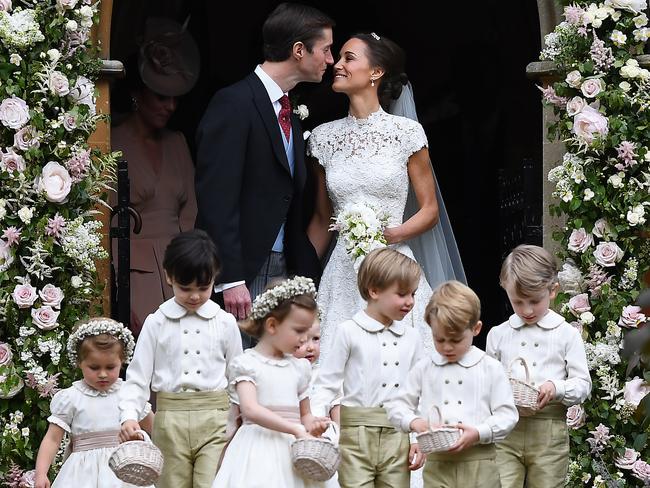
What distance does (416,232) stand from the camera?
7.26 metres

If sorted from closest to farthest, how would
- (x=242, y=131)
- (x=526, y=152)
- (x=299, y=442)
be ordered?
(x=299, y=442)
(x=242, y=131)
(x=526, y=152)

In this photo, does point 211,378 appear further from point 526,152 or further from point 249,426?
point 526,152

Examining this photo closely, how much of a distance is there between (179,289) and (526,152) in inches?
165

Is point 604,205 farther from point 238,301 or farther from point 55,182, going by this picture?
point 55,182

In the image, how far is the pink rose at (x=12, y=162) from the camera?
6.89 meters

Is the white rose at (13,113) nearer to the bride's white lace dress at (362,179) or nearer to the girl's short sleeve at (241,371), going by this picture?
the bride's white lace dress at (362,179)

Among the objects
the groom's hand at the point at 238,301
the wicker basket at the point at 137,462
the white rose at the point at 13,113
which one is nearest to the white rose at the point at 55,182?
the white rose at the point at 13,113

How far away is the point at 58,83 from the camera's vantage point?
6.91 metres

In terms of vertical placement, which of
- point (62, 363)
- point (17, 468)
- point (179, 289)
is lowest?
point (17, 468)

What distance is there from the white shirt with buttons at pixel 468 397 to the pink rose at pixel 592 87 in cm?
215

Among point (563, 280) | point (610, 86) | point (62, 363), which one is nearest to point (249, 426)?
point (62, 363)

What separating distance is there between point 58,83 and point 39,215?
61cm

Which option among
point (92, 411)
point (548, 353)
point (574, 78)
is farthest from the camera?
point (574, 78)

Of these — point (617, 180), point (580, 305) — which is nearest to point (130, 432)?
point (580, 305)
